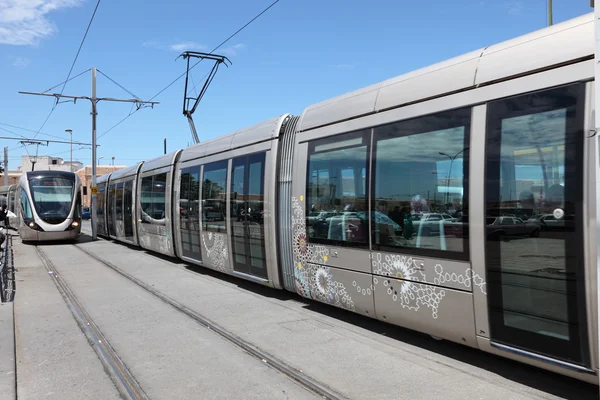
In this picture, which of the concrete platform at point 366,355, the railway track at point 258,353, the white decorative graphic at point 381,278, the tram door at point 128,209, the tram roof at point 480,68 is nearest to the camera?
the tram roof at point 480,68

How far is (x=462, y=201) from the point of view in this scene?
445cm

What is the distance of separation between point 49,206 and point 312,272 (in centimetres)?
1747

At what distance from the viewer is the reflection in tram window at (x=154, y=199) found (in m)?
13.7

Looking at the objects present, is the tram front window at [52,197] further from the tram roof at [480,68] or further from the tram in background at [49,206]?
the tram roof at [480,68]

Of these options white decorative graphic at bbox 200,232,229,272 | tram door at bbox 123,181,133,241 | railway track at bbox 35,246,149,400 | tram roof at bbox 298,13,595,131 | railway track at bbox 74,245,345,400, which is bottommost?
railway track at bbox 35,246,149,400

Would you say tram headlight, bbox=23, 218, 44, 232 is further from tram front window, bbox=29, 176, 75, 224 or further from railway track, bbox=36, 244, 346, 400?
railway track, bbox=36, 244, 346, 400

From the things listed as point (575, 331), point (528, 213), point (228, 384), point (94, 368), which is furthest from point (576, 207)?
point (94, 368)

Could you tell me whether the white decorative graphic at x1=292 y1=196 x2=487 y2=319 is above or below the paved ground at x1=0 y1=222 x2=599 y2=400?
above

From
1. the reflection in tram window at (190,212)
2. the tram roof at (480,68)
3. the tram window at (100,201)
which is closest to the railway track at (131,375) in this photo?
the reflection in tram window at (190,212)

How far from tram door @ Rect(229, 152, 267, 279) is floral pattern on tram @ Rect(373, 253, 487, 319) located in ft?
10.5

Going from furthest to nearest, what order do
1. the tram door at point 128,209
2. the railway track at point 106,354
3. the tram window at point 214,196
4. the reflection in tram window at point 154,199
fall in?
the tram door at point 128,209
the reflection in tram window at point 154,199
the tram window at point 214,196
the railway track at point 106,354

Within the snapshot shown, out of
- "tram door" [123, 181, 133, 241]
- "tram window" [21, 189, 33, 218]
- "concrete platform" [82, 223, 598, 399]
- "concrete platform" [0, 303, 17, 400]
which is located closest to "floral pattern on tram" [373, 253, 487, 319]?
"concrete platform" [82, 223, 598, 399]

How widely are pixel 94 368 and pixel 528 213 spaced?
4.63m

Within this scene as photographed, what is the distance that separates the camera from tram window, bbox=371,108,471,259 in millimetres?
4508
